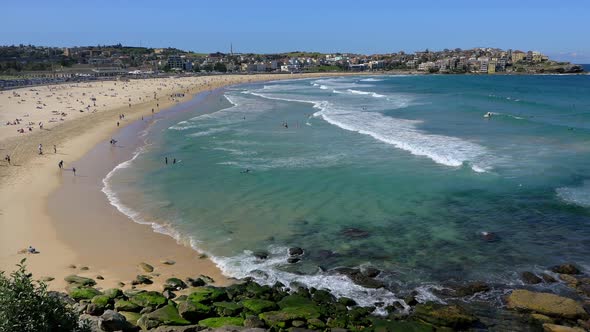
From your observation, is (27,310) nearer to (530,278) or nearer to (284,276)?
(284,276)

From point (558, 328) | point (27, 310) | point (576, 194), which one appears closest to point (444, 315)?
point (558, 328)

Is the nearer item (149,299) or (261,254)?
(149,299)

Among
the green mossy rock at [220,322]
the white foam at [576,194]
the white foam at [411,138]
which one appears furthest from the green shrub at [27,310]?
the white foam at [411,138]

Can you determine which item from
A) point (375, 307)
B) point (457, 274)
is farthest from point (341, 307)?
point (457, 274)

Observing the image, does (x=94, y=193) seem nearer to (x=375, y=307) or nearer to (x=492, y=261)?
(x=375, y=307)

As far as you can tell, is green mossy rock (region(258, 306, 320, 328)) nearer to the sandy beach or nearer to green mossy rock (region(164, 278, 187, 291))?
the sandy beach

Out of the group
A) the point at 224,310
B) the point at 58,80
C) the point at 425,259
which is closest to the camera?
the point at 224,310
